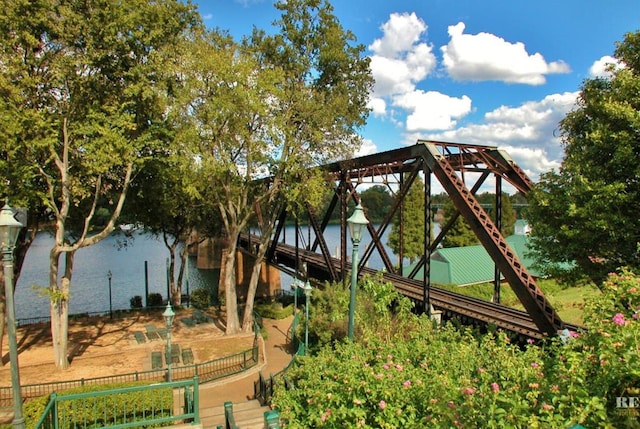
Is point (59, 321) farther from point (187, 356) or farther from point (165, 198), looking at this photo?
point (165, 198)

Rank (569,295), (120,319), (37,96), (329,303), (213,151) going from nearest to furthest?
(37,96) < (329,303) < (213,151) < (120,319) < (569,295)

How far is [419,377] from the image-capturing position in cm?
531

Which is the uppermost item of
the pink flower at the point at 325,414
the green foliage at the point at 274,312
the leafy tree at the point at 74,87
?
the leafy tree at the point at 74,87

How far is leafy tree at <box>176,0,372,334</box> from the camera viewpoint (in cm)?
1585

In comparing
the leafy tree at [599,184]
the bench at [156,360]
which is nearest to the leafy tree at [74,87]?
the bench at [156,360]

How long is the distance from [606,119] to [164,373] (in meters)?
16.2

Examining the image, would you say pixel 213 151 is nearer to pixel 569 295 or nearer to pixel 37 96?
pixel 37 96

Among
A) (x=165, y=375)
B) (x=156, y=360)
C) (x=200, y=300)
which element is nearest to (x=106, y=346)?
(x=156, y=360)

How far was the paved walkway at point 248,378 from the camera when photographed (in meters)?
13.3

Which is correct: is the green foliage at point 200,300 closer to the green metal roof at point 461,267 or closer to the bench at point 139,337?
the bench at point 139,337

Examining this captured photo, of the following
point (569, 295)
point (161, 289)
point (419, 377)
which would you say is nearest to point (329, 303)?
point (419, 377)

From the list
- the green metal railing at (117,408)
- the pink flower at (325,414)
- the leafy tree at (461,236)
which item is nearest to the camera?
the pink flower at (325,414)

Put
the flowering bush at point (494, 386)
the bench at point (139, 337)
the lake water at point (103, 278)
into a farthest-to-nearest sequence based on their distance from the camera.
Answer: the lake water at point (103, 278) → the bench at point (139, 337) → the flowering bush at point (494, 386)

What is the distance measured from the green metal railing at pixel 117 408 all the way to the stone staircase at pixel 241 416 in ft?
1.96
